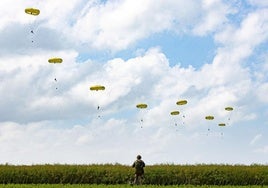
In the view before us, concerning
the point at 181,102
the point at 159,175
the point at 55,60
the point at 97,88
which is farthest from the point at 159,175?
the point at 55,60

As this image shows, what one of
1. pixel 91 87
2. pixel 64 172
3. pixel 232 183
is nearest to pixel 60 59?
pixel 91 87

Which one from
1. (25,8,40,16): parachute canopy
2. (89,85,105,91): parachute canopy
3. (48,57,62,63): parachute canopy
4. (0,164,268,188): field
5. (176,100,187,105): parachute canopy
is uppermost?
(25,8,40,16): parachute canopy

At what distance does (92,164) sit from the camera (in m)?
43.2

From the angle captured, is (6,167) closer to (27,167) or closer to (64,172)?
(27,167)

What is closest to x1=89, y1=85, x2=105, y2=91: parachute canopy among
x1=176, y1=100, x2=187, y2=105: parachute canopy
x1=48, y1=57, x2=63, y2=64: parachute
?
x1=48, y1=57, x2=63, y2=64: parachute

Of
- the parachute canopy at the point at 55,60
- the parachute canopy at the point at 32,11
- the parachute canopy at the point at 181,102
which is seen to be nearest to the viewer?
the parachute canopy at the point at 32,11

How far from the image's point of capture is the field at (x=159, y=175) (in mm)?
40656

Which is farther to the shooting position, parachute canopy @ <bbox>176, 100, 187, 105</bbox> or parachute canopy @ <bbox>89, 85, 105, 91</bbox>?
parachute canopy @ <bbox>176, 100, 187, 105</bbox>

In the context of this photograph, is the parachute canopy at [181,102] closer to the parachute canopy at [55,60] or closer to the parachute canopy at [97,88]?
the parachute canopy at [97,88]

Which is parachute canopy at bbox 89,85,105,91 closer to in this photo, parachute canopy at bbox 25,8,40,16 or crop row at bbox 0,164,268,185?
crop row at bbox 0,164,268,185

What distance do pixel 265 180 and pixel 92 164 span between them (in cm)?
1366

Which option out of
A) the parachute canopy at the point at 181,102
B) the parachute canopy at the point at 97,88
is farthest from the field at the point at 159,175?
the parachute canopy at the point at 97,88

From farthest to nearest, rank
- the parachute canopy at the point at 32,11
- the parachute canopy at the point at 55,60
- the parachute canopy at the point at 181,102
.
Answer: the parachute canopy at the point at 181,102 < the parachute canopy at the point at 55,60 < the parachute canopy at the point at 32,11

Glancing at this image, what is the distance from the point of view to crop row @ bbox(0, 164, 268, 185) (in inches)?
1601
